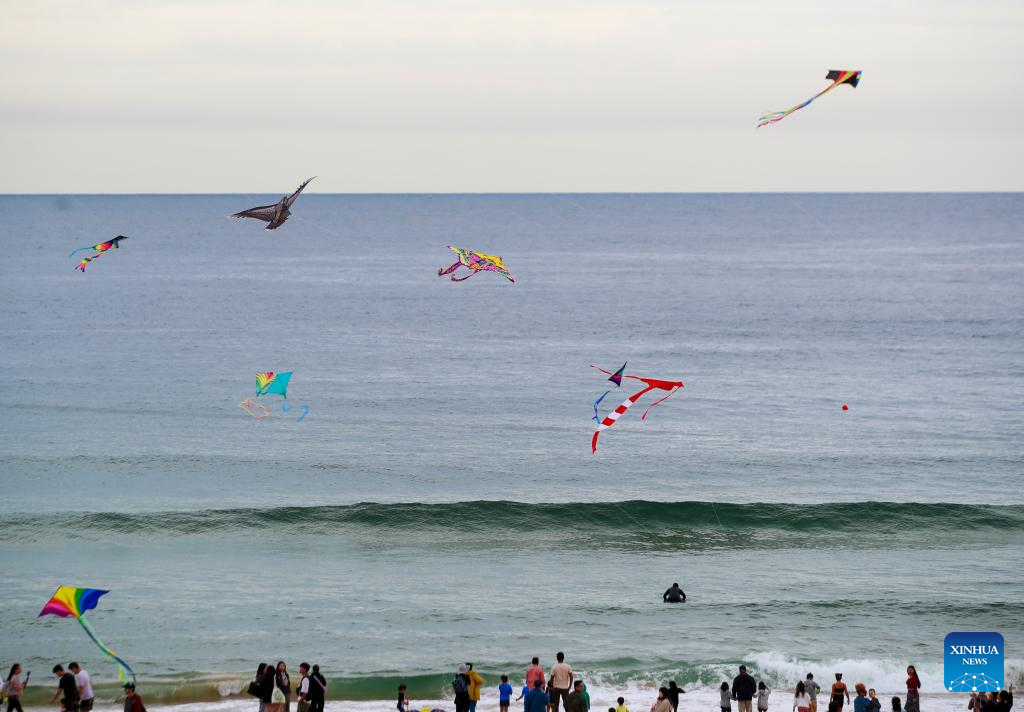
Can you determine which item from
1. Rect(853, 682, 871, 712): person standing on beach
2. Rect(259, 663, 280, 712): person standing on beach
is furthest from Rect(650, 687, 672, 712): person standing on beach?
Rect(259, 663, 280, 712): person standing on beach

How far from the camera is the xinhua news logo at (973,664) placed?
69.8 ft

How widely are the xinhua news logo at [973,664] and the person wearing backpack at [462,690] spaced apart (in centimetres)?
891

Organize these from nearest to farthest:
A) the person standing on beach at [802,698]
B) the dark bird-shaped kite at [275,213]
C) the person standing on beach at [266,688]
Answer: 1. the person standing on beach at [266,688]
2. the person standing on beach at [802,698]
3. the dark bird-shaped kite at [275,213]

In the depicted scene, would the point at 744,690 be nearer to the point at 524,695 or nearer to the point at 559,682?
the point at 559,682

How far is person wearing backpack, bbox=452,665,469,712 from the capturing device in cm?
1956

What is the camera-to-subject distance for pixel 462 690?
19547 mm

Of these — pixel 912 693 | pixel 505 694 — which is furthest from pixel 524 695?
pixel 912 693

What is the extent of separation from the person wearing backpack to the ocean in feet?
7.04

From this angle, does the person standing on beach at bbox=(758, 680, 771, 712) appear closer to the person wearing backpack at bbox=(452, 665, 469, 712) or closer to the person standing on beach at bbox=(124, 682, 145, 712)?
the person wearing backpack at bbox=(452, 665, 469, 712)

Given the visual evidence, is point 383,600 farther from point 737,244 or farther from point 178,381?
point 737,244

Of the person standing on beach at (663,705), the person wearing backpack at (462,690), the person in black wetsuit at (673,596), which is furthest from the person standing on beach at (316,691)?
the person in black wetsuit at (673,596)

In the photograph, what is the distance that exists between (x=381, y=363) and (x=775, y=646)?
43.3 metres

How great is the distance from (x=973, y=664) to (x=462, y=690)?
33.0ft

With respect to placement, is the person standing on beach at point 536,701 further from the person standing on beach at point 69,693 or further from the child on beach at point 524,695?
the person standing on beach at point 69,693
